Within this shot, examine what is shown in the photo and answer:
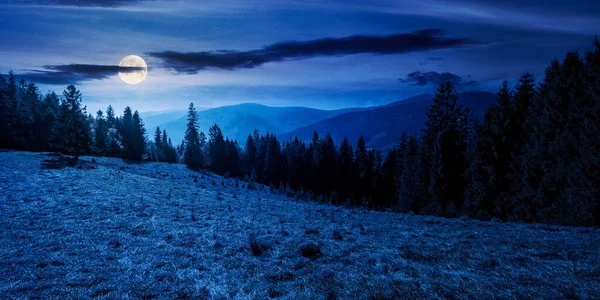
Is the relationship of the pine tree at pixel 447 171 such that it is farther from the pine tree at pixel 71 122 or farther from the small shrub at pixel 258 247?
the pine tree at pixel 71 122

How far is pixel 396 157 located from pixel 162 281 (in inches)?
2833

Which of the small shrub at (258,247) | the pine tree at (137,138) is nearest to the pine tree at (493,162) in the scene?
the small shrub at (258,247)

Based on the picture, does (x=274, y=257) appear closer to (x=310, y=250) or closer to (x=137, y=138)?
(x=310, y=250)

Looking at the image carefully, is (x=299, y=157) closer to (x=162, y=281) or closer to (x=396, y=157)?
(x=396, y=157)

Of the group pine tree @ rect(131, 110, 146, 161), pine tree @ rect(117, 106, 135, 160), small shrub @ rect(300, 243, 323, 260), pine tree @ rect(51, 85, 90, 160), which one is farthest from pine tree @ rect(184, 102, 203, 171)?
small shrub @ rect(300, 243, 323, 260)

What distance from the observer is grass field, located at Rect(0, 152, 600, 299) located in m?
5.10

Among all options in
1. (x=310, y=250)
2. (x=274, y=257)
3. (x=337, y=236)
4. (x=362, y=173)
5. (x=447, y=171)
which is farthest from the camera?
(x=362, y=173)

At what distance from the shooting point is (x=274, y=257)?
7277mm

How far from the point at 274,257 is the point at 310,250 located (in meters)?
1.00

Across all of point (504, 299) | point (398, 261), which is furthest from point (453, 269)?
point (504, 299)

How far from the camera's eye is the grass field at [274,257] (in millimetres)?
5102

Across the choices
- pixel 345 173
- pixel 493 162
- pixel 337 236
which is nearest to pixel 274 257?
pixel 337 236

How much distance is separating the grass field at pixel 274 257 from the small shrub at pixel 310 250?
1.1 inches

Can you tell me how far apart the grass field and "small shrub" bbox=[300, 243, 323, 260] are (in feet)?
0.09
